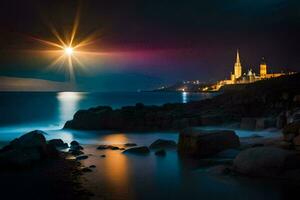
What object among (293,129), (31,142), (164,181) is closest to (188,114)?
(293,129)

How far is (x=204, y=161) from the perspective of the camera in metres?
18.6

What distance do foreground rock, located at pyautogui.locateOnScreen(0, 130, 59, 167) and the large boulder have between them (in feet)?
25.2

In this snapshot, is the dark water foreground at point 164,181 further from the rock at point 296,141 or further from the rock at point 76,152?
the rock at point 296,141

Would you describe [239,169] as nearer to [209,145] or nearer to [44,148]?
[209,145]

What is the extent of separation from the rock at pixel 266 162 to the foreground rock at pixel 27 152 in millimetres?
10455

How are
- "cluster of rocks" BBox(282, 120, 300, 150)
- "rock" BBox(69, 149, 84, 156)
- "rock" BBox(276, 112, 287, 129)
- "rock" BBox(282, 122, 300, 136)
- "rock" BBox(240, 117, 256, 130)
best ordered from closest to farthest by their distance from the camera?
"cluster of rocks" BBox(282, 120, 300, 150) < "rock" BBox(282, 122, 300, 136) < "rock" BBox(69, 149, 84, 156) < "rock" BBox(276, 112, 287, 129) < "rock" BBox(240, 117, 256, 130)

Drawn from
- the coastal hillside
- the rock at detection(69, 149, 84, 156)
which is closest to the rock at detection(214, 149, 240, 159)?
the rock at detection(69, 149, 84, 156)

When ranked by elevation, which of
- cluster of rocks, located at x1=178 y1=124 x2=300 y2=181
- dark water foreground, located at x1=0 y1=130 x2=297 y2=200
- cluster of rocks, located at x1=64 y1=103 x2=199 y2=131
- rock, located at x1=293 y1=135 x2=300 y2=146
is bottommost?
dark water foreground, located at x1=0 y1=130 x2=297 y2=200

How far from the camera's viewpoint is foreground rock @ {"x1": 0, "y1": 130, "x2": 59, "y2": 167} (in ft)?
58.6

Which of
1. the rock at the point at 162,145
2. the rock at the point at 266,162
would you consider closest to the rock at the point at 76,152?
the rock at the point at 162,145

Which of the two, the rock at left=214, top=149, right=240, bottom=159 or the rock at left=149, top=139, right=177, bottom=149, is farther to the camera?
the rock at left=149, top=139, right=177, bottom=149

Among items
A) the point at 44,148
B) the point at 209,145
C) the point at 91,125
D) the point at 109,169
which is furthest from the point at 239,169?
the point at 91,125

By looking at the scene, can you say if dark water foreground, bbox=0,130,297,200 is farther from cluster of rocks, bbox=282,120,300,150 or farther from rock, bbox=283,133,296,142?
rock, bbox=283,133,296,142

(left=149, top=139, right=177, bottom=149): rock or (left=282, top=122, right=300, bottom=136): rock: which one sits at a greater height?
(left=282, top=122, right=300, bottom=136): rock
